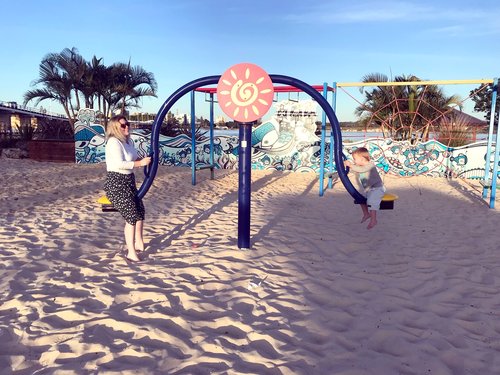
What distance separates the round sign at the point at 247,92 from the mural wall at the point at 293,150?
295 inches

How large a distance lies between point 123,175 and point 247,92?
1510 millimetres

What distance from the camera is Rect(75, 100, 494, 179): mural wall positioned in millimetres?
11312

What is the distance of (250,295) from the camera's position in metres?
3.24

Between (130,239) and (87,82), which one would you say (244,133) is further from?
(87,82)

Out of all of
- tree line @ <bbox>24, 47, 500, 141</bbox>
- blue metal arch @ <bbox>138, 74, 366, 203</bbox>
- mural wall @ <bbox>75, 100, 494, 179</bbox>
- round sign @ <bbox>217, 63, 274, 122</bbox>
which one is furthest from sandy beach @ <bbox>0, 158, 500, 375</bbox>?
tree line @ <bbox>24, 47, 500, 141</bbox>

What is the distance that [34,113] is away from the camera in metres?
33.3

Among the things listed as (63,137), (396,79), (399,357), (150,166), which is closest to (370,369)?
(399,357)

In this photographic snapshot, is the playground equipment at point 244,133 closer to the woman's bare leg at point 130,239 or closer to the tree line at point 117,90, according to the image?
the woman's bare leg at point 130,239

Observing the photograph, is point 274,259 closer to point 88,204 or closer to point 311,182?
point 88,204

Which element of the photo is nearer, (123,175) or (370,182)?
(123,175)

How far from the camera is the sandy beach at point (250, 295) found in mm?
2373

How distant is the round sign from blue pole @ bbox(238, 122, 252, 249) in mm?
177

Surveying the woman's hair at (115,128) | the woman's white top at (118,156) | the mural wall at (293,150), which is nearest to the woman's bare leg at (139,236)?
the woman's white top at (118,156)

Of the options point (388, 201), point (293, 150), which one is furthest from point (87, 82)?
point (388, 201)
